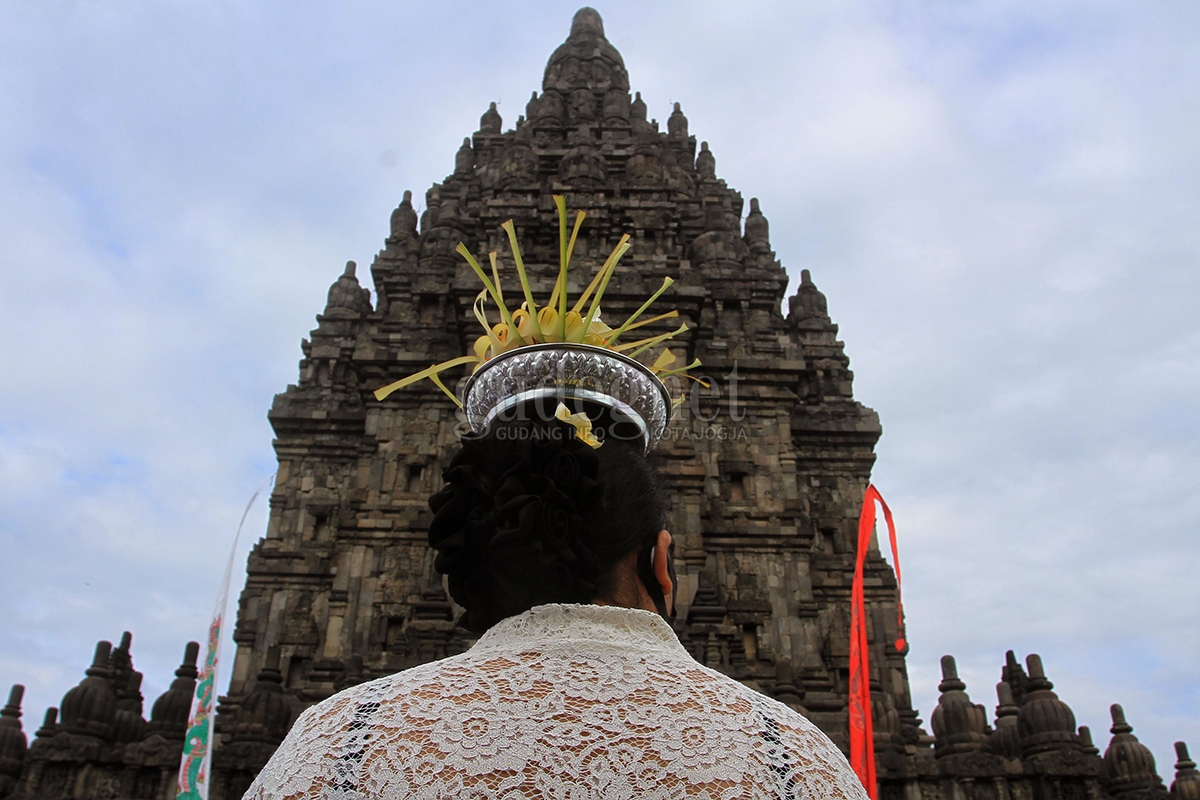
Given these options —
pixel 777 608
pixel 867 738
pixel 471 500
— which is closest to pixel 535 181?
pixel 777 608

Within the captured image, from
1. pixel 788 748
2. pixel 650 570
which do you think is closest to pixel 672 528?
pixel 650 570

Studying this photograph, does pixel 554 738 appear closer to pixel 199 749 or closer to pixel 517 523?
pixel 517 523

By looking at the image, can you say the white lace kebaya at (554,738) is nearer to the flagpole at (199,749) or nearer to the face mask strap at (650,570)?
the face mask strap at (650,570)

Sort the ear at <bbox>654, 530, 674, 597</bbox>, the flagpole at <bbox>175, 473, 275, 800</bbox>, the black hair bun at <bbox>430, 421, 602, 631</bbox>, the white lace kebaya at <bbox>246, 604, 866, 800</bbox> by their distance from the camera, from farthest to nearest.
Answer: the flagpole at <bbox>175, 473, 275, 800</bbox>
the ear at <bbox>654, 530, 674, 597</bbox>
the black hair bun at <bbox>430, 421, 602, 631</bbox>
the white lace kebaya at <bbox>246, 604, 866, 800</bbox>

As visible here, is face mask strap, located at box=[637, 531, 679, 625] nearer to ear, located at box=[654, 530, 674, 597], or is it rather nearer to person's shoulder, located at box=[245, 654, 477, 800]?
ear, located at box=[654, 530, 674, 597]

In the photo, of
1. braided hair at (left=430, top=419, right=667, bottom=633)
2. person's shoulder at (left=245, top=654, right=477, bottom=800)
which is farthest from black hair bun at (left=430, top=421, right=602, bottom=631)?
person's shoulder at (left=245, top=654, right=477, bottom=800)

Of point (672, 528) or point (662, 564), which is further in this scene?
point (672, 528)

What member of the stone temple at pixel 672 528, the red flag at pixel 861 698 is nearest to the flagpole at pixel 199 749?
the stone temple at pixel 672 528

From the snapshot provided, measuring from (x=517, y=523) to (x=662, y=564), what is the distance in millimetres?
290

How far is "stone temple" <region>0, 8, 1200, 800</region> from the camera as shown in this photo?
12.0 meters

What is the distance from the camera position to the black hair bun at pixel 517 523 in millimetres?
1592

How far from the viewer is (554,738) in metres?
1.34

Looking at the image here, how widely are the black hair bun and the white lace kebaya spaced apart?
0.14 metres

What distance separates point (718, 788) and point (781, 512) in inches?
542
